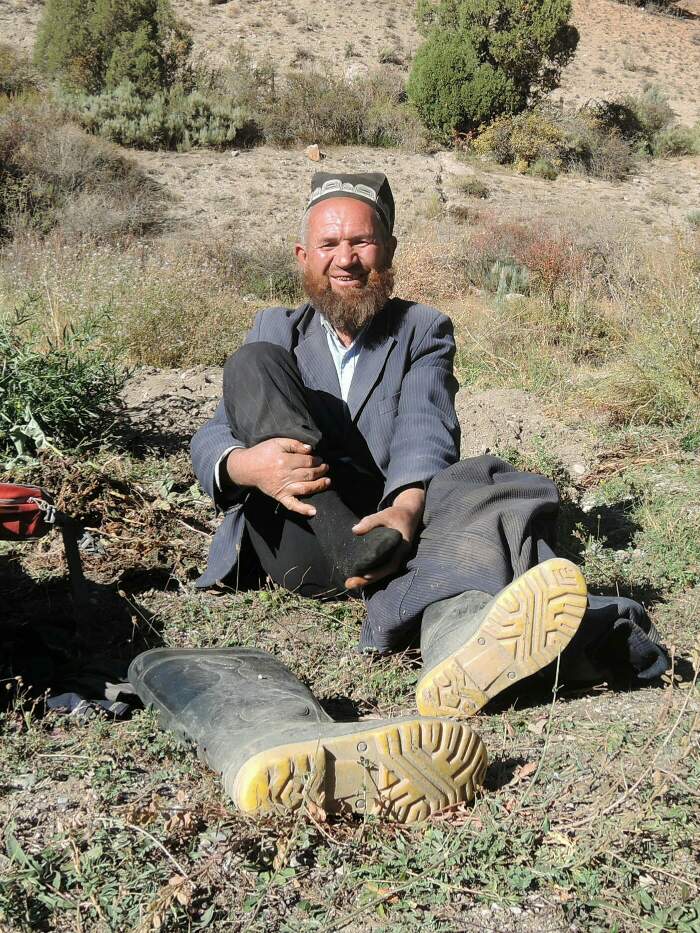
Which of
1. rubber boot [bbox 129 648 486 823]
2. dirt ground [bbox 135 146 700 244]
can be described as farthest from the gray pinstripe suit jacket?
dirt ground [bbox 135 146 700 244]

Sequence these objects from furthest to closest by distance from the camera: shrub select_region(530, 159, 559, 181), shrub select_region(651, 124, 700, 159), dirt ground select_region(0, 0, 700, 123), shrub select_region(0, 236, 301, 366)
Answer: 1. dirt ground select_region(0, 0, 700, 123)
2. shrub select_region(651, 124, 700, 159)
3. shrub select_region(530, 159, 559, 181)
4. shrub select_region(0, 236, 301, 366)

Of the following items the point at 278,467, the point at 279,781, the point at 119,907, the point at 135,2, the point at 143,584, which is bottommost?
the point at 143,584

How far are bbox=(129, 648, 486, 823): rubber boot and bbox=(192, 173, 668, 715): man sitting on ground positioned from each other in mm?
396

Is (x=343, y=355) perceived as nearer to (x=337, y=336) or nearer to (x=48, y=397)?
(x=337, y=336)

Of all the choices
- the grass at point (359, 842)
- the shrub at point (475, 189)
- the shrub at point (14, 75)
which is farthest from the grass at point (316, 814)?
the shrub at point (14, 75)

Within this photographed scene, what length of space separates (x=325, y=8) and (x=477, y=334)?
87.2 feet

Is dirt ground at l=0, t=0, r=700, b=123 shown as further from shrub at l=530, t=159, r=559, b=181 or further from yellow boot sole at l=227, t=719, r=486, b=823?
yellow boot sole at l=227, t=719, r=486, b=823

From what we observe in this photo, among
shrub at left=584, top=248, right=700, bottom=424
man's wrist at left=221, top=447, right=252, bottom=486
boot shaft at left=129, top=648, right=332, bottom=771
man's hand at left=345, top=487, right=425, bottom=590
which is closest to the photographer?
boot shaft at left=129, top=648, right=332, bottom=771

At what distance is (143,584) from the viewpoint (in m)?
3.60

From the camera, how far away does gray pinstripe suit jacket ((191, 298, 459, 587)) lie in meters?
3.04

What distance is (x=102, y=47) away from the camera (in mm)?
20000

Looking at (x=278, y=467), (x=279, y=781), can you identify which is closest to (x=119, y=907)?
(x=279, y=781)

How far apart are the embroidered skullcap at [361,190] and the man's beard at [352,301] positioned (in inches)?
8.4

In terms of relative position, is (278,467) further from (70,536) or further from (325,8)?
(325,8)
